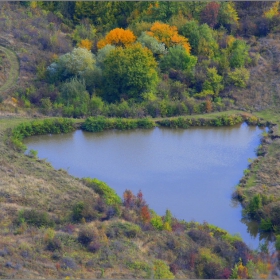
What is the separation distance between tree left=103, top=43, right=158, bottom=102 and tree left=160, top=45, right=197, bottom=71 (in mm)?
2246

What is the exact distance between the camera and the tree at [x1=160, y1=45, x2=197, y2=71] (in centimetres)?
4156

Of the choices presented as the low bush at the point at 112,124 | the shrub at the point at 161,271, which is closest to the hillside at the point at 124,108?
the shrub at the point at 161,271

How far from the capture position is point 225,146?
34.7 m

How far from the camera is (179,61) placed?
136 feet

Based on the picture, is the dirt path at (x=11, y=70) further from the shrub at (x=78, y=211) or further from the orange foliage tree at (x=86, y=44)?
the shrub at (x=78, y=211)

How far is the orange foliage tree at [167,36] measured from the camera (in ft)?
141

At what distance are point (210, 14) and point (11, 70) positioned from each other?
14765 mm

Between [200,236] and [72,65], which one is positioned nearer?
[200,236]

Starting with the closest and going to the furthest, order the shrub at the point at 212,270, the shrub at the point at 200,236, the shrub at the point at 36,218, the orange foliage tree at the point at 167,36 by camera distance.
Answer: the shrub at the point at 212,270 < the shrub at the point at 200,236 < the shrub at the point at 36,218 < the orange foliage tree at the point at 167,36

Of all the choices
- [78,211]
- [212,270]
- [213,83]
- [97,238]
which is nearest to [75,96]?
[213,83]

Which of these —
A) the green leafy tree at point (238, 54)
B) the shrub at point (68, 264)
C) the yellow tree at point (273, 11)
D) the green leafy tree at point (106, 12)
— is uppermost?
the yellow tree at point (273, 11)

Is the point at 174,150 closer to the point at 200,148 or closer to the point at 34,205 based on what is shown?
the point at 200,148

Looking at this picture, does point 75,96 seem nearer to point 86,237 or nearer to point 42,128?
point 42,128

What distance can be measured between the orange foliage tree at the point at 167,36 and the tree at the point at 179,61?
115 cm
